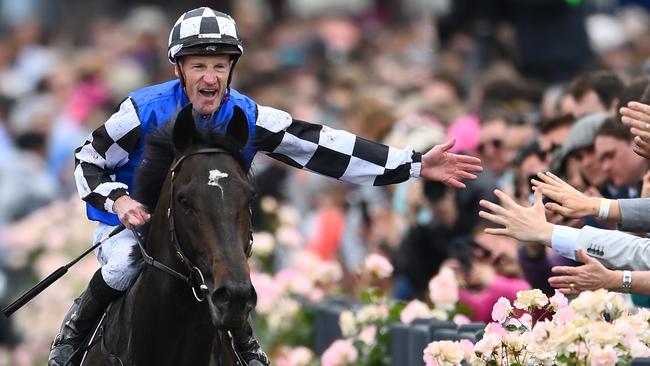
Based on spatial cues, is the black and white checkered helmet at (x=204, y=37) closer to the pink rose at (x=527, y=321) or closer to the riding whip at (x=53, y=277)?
the riding whip at (x=53, y=277)

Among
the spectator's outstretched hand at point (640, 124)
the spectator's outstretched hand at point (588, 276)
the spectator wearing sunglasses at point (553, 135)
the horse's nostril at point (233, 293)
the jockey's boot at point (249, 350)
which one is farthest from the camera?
the spectator wearing sunglasses at point (553, 135)

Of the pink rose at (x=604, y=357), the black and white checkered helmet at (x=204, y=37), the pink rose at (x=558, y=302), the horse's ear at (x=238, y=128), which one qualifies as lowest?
the pink rose at (x=604, y=357)

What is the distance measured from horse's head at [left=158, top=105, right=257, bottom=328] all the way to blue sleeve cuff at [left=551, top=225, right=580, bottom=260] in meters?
1.23

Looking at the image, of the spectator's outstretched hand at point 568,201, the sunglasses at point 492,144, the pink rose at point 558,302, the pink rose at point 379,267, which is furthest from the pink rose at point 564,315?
the sunglasses at point 492,144

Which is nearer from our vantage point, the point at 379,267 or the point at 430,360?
the point at 430,360

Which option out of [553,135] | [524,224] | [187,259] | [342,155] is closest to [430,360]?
[524,224]

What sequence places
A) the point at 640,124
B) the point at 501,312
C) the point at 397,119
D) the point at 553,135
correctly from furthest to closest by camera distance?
1. the point at 397,119
2. the point at 553,135
3. the point at 640,124
4. the point at 501,312

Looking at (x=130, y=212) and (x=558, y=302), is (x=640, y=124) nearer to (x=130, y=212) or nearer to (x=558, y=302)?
(x=558, y=302)

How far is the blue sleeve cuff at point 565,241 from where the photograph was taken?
6.69 meters

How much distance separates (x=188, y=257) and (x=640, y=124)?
1943 millimetres

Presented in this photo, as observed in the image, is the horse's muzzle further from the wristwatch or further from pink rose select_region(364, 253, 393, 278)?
pink rose select_region(364, 253, 393, 278)

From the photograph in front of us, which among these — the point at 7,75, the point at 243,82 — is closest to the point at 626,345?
the point at 243,82

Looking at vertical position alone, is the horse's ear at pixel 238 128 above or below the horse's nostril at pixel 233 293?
above

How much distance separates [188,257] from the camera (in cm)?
652
